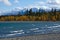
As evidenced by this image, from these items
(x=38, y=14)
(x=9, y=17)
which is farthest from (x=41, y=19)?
(x=9, y=17)

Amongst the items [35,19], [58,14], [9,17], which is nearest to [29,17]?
[35,19]

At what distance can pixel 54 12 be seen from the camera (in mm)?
178750

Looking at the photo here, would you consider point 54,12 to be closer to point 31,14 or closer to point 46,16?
point 46,16

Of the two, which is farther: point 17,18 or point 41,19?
point 41,19

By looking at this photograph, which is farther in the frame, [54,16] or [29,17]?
[54,16]

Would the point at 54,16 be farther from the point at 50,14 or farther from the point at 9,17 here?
the point at 9,17

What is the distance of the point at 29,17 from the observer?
169375 mm

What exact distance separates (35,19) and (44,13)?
11.2m

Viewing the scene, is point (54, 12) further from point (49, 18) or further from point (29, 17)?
point (29, 17)

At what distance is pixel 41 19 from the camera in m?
173

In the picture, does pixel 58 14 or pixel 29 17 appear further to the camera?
pixel 58 14

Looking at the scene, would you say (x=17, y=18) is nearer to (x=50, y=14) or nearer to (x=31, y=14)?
(x=31, y=14)

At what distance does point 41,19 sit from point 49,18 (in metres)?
11.4

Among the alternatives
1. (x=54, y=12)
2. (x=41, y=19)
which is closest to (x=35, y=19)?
(x=41, y=19)
